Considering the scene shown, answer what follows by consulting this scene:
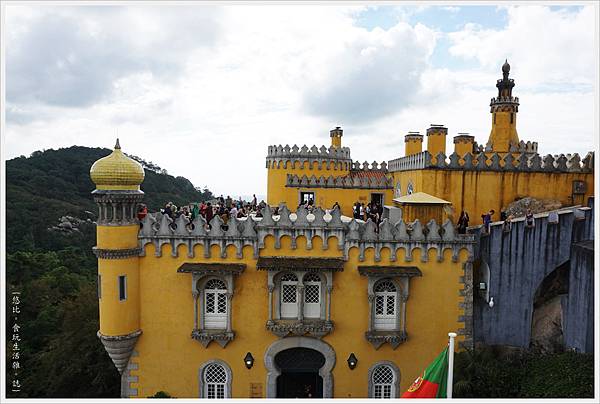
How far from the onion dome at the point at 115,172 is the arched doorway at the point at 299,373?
317 inches

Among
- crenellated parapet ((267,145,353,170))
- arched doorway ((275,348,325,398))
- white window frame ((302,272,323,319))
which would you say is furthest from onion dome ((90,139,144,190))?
crenellated parapet ((267,145,353,170))

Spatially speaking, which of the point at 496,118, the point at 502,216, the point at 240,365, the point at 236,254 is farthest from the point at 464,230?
the point at 496,118

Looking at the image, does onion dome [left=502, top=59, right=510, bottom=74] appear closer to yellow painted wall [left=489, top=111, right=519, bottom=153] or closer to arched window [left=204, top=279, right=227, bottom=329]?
yellow painted wall [left=489, top=111, right=519, bottom=153]

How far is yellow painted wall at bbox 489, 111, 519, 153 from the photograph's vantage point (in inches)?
1012

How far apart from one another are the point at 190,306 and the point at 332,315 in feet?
16.5

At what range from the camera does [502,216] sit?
Result: 18953 millimetres

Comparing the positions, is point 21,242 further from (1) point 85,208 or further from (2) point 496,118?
(2) point 496,118

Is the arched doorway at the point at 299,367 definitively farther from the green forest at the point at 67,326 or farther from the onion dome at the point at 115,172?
the onion dome at the point at 115,172

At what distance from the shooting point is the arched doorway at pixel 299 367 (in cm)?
1559

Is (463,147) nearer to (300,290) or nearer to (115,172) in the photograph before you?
(300,290)

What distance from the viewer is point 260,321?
1558cm

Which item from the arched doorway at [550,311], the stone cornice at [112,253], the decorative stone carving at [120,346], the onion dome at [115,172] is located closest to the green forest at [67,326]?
the arched doorway at [550,311]

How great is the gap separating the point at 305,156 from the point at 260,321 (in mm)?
18728

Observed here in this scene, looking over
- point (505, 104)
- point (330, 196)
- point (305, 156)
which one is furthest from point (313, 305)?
point (305, 156)
